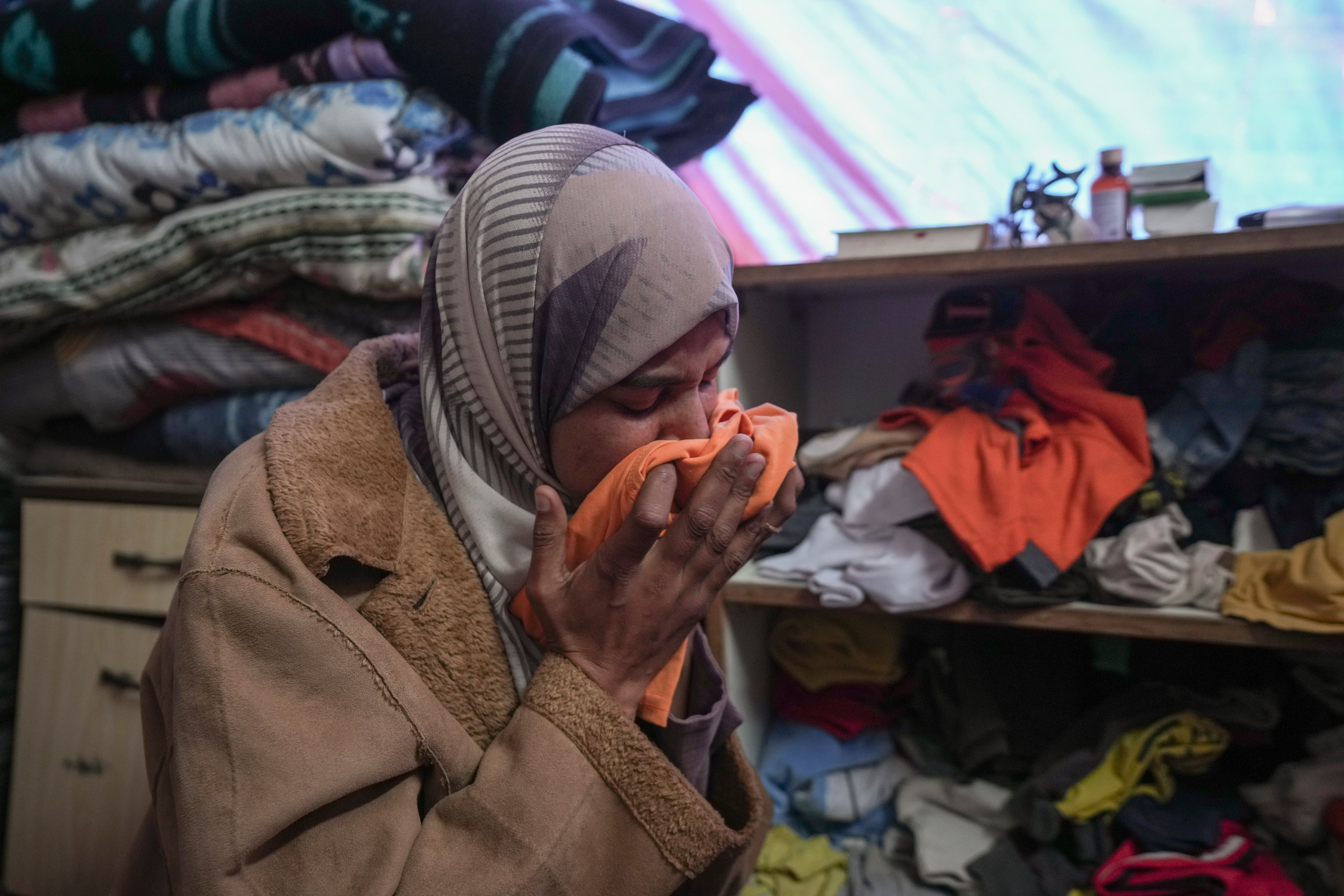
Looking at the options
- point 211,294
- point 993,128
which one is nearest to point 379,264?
point 211,294

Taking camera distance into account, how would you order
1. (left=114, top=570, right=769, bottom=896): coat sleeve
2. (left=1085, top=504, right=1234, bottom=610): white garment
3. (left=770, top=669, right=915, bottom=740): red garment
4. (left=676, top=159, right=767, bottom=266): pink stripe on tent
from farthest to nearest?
(left=676, top=159, right=767, bottom=266): pink stripe on tent < (left=770, top=669, right=915, bottom=740): red garment < (left=1085, top=504, right=1234, bottom=610): white garment < (left=114, top=570, right=769, bottom=896): coat sleeve

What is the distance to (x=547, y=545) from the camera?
0.64 m

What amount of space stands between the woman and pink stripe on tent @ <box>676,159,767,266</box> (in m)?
0.82

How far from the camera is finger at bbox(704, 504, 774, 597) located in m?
0.67

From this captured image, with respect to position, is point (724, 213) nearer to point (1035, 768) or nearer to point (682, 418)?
point (682, 418)

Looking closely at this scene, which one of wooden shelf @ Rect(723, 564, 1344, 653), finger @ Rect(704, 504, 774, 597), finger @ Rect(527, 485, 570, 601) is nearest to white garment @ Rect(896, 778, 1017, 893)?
wooden shelf @ Rect(723, 564, 1344, 653)

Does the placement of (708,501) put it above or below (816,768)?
above

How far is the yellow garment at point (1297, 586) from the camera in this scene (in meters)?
0.96

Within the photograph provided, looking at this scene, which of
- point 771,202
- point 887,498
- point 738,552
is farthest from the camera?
point 771,202

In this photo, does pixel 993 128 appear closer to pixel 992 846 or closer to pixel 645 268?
pixel 645 268

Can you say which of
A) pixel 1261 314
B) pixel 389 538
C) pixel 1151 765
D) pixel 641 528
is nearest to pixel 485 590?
pixel 389 538

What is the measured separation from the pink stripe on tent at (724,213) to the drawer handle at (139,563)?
1063 millimetres

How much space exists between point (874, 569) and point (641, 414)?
0.61 metres

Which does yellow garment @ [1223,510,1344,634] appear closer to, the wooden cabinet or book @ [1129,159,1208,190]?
book @ [1129,159,1208,190]
